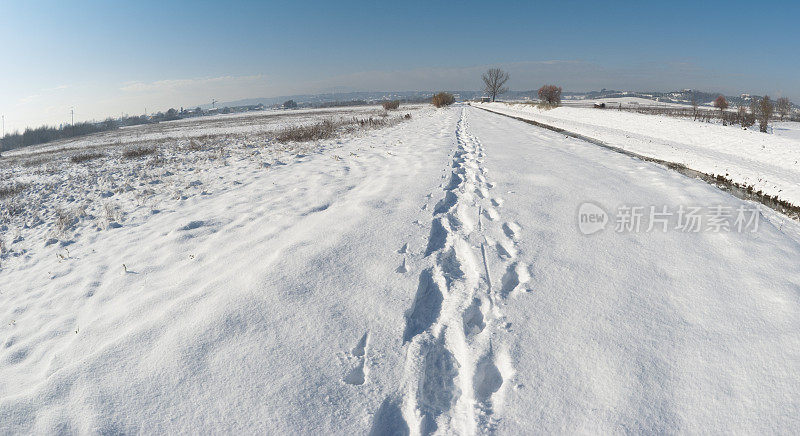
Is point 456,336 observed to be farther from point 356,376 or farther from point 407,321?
point 356,376

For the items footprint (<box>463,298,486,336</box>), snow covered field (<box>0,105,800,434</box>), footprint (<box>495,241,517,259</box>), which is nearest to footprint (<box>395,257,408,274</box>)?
snow covered field (<box>0,105,800,434</box>)

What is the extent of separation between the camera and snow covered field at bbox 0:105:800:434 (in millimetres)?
2256

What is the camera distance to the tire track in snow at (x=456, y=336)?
7.41ft

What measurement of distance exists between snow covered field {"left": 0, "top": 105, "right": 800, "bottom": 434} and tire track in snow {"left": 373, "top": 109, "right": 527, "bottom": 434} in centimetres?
2

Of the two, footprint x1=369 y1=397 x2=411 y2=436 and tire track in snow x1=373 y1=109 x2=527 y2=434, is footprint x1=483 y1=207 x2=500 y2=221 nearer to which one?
→ tire track in snow x1=373 y1=109 x2=527 y2=434

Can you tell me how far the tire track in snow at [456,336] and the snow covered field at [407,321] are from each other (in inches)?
0.6

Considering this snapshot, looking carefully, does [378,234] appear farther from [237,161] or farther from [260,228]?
[237,161]

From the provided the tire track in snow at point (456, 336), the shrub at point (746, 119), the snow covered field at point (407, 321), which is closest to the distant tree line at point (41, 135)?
the snow covered field at point (407, 321)

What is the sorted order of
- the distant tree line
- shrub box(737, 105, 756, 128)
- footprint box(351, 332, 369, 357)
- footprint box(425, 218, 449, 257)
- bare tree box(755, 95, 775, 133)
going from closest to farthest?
footprint box(351, 332, 369, 357)
footprint box(425, 218, 449, 257)
bare tree box(755, 95, 775, 133)
shrub box(737, 105, 756, 128)
the distant tree line

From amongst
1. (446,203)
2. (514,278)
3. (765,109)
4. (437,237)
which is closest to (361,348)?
(514,278)

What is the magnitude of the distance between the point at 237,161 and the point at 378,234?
353 inches

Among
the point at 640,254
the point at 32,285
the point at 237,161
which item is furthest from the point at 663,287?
the point at 237,161

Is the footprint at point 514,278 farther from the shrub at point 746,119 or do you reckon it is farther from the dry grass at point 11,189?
the shrub at point 746,119

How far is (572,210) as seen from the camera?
5641 millimetres
